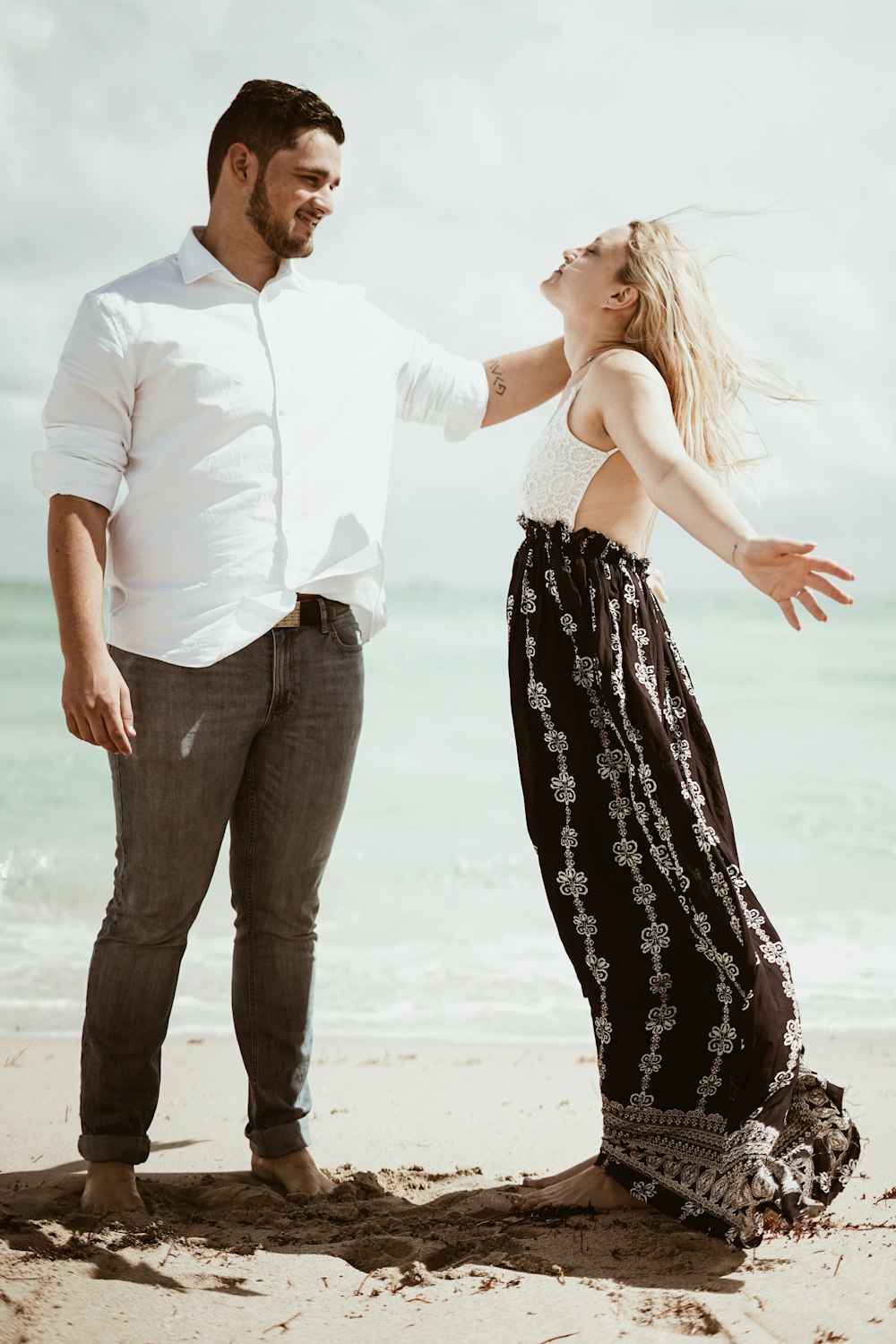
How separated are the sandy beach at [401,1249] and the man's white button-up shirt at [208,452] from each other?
1.19 metres

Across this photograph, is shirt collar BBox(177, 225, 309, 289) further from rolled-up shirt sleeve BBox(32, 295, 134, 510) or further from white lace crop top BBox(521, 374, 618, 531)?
white lace crop top BBox(521, 374, 618, 531)

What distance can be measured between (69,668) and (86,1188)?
116 cm

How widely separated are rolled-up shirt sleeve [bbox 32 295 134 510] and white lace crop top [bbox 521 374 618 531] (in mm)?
918

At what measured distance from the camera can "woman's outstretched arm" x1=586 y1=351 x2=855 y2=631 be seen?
6.66ft

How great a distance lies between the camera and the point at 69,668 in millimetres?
2404

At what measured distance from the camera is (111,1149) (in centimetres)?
259

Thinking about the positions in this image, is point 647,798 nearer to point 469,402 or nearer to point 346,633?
point 346,633

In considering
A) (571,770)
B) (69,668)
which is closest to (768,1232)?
(571,770)

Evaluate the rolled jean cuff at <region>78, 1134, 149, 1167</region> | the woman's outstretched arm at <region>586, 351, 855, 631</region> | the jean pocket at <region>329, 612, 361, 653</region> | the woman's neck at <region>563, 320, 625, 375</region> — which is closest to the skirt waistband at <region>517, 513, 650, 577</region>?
the woman's outstretched arm at <region>586, 351, 855, 631</region>

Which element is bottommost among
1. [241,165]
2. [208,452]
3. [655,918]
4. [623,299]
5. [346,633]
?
[655,918]

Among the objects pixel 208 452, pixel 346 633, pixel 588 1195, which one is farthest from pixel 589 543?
pixel 588 1195

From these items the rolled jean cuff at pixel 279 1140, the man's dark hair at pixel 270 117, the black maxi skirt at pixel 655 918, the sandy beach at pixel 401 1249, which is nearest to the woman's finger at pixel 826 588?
the black maxi skirt at pixel 655 918

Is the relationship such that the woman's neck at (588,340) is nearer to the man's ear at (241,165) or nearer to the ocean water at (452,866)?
the man's ear at (241,165)

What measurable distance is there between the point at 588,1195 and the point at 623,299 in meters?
1.99
